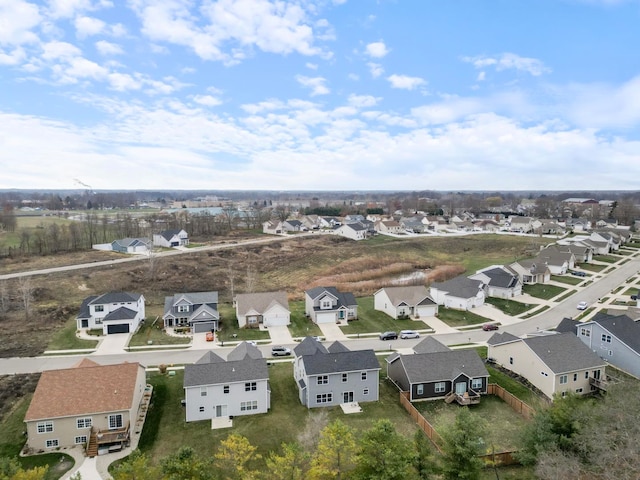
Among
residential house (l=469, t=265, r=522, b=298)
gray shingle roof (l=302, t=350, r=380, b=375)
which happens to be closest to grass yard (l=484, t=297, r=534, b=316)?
residential house (l=469, t=265, r=522, b=298)


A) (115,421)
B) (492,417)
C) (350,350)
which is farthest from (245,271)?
(492,417)

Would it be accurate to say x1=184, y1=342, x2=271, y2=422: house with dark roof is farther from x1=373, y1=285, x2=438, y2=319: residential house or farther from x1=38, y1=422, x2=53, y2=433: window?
x1=373, y1=285, x2=438, y2=319: residential house

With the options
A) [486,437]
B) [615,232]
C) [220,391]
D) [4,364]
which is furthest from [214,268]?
[615,232]

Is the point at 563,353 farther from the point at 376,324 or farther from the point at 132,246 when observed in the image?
the point at 132,246

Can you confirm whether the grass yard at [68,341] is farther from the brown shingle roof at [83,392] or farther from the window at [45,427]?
the window at [45,427]

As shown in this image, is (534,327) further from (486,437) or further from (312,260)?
(312,260)

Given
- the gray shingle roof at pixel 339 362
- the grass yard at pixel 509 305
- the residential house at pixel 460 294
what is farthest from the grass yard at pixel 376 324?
the gray shingle roof at pixel 339 362
